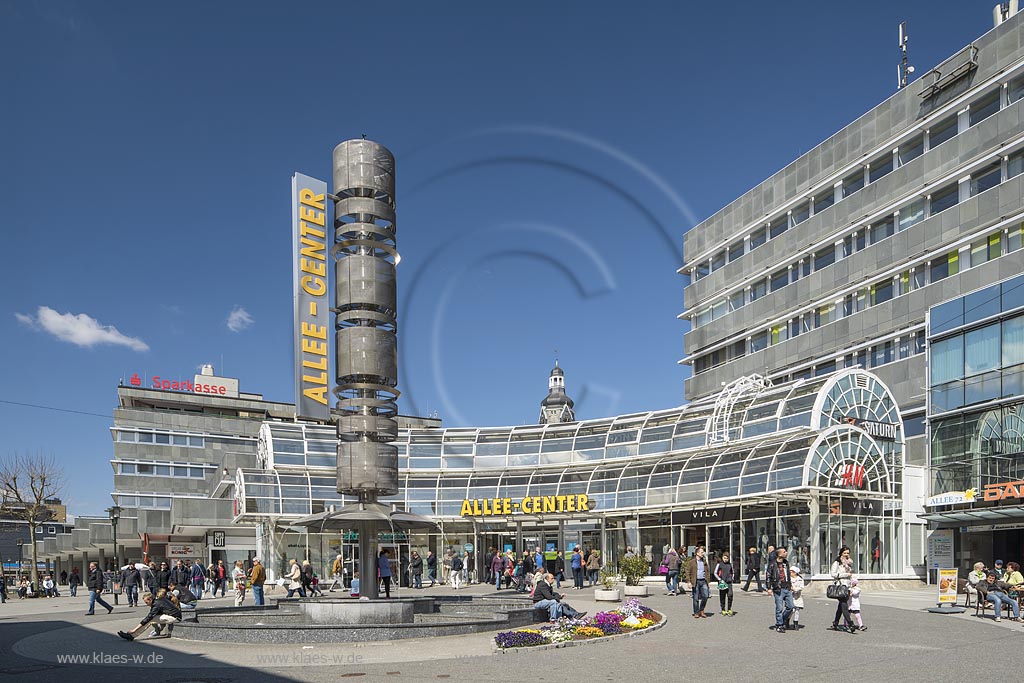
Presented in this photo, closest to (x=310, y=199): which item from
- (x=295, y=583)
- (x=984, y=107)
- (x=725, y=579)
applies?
(x=295, y=583)

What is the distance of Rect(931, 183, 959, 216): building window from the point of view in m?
58.8

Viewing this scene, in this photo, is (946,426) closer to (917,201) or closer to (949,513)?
(949,513)

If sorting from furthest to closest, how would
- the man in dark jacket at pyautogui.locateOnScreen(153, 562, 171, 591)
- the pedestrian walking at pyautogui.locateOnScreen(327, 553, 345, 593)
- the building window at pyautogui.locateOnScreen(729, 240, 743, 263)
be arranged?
the building window at pyautogui.locateOnScreen(729, 240, 743, 263), the pedestrian walking at pyautogui.locateOnScreen(327, 553, 345, 593), the man in dark jacket at pyautogui.locateOnScreen(153, 562, 171, 591)

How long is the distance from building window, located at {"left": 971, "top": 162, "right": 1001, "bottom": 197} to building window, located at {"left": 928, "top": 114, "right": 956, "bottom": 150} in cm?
389

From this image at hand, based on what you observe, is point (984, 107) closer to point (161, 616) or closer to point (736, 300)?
point (736, 300)

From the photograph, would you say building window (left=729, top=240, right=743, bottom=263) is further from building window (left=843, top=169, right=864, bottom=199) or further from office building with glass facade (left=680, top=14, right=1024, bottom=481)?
building window (left=843, top=169, right=864, bottom=199)

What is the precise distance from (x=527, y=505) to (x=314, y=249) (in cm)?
2159

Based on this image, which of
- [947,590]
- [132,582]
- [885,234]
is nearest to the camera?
[947,590]

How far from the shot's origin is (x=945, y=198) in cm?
5959

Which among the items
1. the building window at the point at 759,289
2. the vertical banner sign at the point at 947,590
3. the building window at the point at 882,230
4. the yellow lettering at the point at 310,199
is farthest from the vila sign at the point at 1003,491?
the yellow lettering at the point at 310,199

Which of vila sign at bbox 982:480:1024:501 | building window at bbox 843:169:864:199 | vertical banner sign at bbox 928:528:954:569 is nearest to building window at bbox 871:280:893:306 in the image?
building window at bbox 843:169:864:199

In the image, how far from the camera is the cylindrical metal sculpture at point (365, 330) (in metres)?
31.5

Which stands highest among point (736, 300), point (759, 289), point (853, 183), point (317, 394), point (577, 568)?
point (853, 183)
